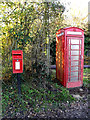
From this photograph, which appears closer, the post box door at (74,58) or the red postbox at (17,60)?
the red postbox at (17,60)

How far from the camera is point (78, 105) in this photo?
3129 mm

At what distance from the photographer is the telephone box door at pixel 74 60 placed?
159 inches

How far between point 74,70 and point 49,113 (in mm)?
2053

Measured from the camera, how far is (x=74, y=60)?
13.6 feet

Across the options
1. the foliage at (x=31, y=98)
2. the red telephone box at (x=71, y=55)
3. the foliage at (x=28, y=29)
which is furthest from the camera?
the red telephone box at (x=71, y=55)

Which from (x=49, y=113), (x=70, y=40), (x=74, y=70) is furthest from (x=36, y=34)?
(x=49, y=113)

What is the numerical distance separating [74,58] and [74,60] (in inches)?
3.2

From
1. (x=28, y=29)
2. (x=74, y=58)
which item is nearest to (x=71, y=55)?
(x=74, y=58)

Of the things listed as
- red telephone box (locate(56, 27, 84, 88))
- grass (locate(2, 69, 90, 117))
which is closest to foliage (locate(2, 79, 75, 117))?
grass (locate(2, 69, 90, 117))

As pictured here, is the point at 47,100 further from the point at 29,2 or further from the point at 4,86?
the point at 29,2

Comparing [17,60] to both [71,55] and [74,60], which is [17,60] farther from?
[74,60]

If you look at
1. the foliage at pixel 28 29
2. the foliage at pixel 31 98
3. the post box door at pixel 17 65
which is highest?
the foliage at pixel 28 29

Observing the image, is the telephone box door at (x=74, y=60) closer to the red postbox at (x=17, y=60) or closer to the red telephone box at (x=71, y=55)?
the red telephone box at (x=71, y=55)

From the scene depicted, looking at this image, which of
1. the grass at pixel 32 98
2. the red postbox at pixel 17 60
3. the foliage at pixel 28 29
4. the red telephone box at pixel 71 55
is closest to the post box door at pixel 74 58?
the red telephone box at pixel 71 55
